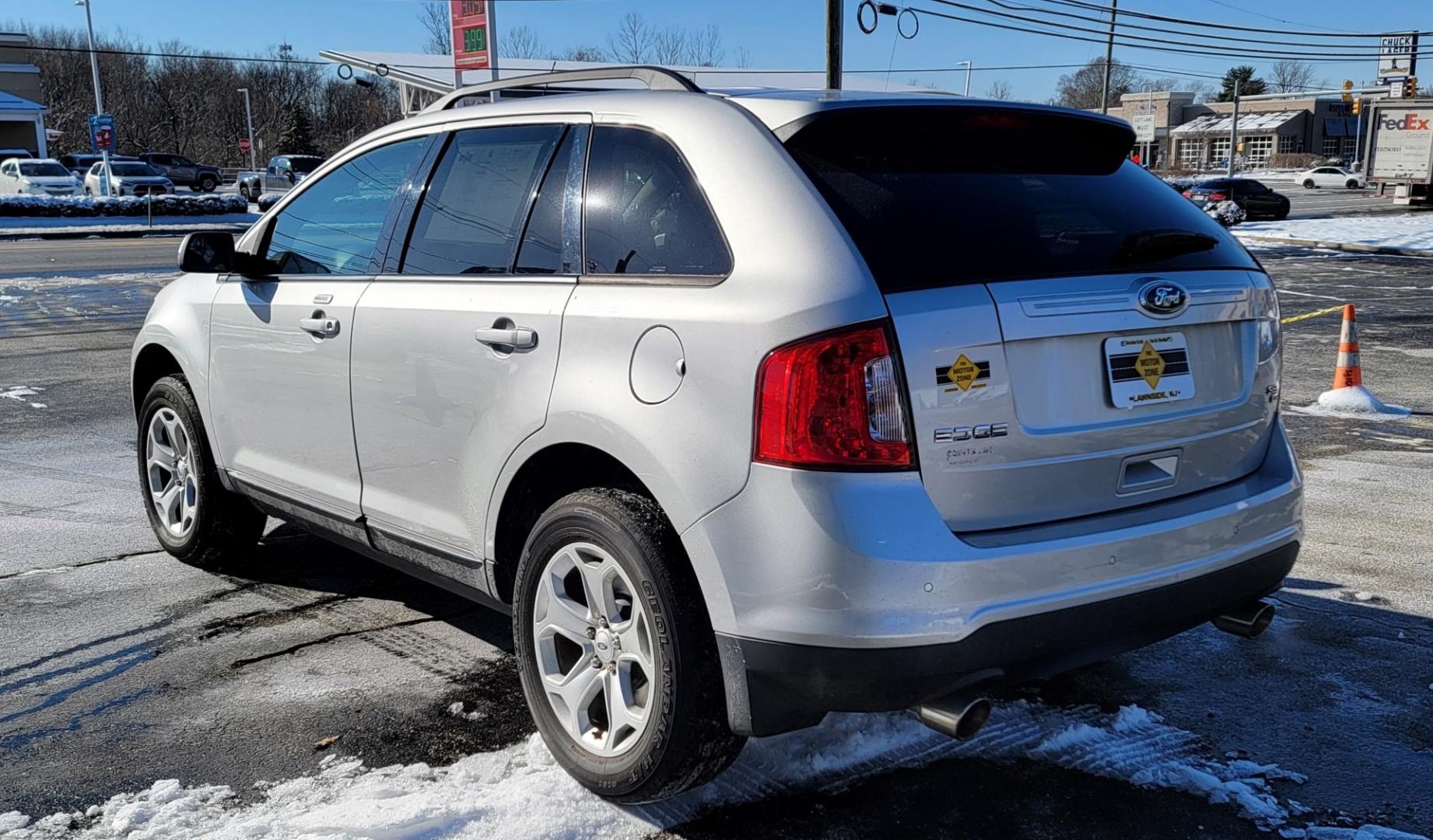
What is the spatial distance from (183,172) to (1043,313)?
59882 mm

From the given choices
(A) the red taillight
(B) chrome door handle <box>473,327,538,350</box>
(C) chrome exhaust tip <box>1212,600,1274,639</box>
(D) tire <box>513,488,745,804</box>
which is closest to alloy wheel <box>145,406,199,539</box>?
(B) chrome door handle <box>473,327,538,350</box>

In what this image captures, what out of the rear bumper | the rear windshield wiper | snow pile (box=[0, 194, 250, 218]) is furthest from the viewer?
snow pile (box=[0, 194, 250, 218])

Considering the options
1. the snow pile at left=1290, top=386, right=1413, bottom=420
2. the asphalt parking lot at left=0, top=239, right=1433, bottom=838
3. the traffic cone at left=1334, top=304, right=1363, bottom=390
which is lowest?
the snow pile at left=1290, top=386, right=1413, bottom=420

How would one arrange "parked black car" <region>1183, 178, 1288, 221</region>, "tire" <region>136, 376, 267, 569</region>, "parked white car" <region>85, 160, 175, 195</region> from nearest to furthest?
"tire" <region>136, 376, 267, 569</region>, "parked black car" <region>1183, 178, 1288, 221</region>, "parked white car" <region>85, 160, 175, 195</region>

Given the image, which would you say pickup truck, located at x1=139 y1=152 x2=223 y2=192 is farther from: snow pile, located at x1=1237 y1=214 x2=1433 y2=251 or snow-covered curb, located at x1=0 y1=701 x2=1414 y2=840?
snow-covered curb, located at x1=0 y1=701 x2=1414 y2=840

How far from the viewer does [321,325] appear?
399 centimetres

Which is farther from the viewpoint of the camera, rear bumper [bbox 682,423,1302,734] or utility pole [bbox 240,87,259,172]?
utility pole [bbox 240,87,259,172]

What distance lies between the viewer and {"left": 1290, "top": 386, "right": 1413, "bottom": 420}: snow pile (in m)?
8.20

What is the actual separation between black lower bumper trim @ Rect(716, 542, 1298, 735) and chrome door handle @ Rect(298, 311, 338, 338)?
6.35 ft

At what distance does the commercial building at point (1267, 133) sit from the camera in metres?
102

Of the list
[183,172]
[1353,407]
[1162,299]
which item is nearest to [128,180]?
[183,172]

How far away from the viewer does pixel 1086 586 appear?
2.70 metres

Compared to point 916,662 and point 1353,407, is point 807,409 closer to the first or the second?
point 916,662

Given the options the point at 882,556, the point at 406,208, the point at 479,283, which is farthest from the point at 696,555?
the point at 406,208
